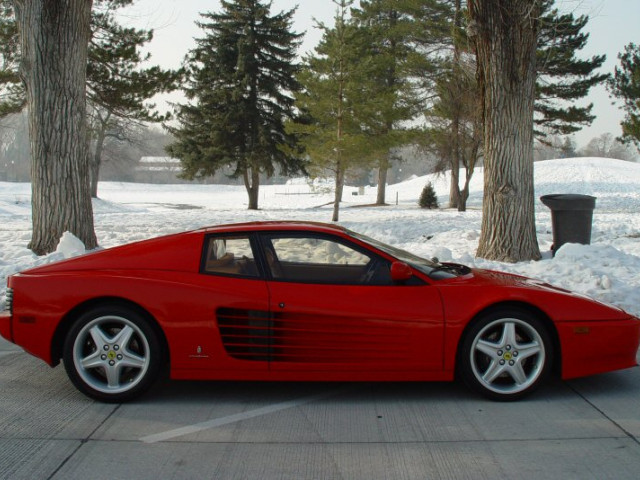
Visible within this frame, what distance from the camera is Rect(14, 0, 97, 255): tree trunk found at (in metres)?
9.80

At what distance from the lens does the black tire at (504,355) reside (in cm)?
398

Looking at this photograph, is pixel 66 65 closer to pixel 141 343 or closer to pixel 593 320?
pixel 141 343

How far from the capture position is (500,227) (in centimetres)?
978

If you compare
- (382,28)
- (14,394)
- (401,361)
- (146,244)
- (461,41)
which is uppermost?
(382,28)

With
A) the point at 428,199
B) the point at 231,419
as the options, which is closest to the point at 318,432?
the point at 231,419

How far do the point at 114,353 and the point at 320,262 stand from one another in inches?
59.7

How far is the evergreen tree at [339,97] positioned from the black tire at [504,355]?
63.8 feet

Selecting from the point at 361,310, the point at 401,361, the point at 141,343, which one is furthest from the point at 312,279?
the point at 141,343

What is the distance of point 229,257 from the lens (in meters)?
4.22

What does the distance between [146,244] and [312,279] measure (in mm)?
1201

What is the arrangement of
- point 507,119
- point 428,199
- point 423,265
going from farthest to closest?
point 428,199
point 507,119
point 423,265

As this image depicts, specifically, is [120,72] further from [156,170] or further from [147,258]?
[156,170]

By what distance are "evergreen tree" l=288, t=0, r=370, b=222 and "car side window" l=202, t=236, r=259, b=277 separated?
19.2m

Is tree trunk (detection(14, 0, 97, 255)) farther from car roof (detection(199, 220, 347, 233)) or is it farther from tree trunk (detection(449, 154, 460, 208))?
tree trunk (detection(449, 154, 460, 208))
